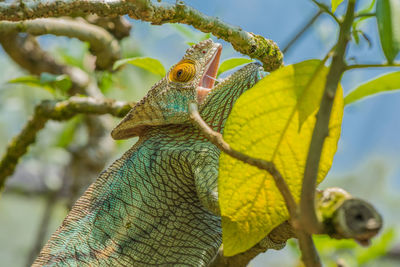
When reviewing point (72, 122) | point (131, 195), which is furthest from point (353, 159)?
point (131, 195)

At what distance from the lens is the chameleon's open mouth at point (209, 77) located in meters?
1.72

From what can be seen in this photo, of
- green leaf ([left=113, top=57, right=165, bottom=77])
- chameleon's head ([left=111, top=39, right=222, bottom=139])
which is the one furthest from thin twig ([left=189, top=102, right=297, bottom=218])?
green leaf ([left=113, top=57, right=165, bottom=77])

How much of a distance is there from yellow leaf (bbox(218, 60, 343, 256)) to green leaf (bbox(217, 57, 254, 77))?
82 cm

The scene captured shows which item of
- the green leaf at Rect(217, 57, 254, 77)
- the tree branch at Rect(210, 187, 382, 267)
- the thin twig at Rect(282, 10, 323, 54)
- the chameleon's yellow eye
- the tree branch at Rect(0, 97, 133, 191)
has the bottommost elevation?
the tree branch at Rect(210, 187, 382, 267)

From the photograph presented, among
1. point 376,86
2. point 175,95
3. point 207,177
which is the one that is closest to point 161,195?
point 207,177

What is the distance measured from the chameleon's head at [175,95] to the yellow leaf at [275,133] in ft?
2.33

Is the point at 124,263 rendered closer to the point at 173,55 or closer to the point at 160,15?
the point at 160,15

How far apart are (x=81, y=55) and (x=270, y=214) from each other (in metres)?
2.57

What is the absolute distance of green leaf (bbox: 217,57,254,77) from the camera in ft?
5.64

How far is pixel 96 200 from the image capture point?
1563mm

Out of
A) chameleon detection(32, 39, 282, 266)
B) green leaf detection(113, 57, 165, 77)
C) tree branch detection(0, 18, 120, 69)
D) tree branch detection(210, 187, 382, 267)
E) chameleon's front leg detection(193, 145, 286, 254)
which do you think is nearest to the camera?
tree branch detection(210, 187, 382, 267)

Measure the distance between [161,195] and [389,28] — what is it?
3.05ft

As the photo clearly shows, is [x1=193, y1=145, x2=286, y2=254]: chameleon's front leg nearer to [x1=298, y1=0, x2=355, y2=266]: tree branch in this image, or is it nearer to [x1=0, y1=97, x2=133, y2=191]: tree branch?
[x1=298, y1=0, x2=355, y2=266]: tree branch

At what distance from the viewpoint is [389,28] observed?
756mm
